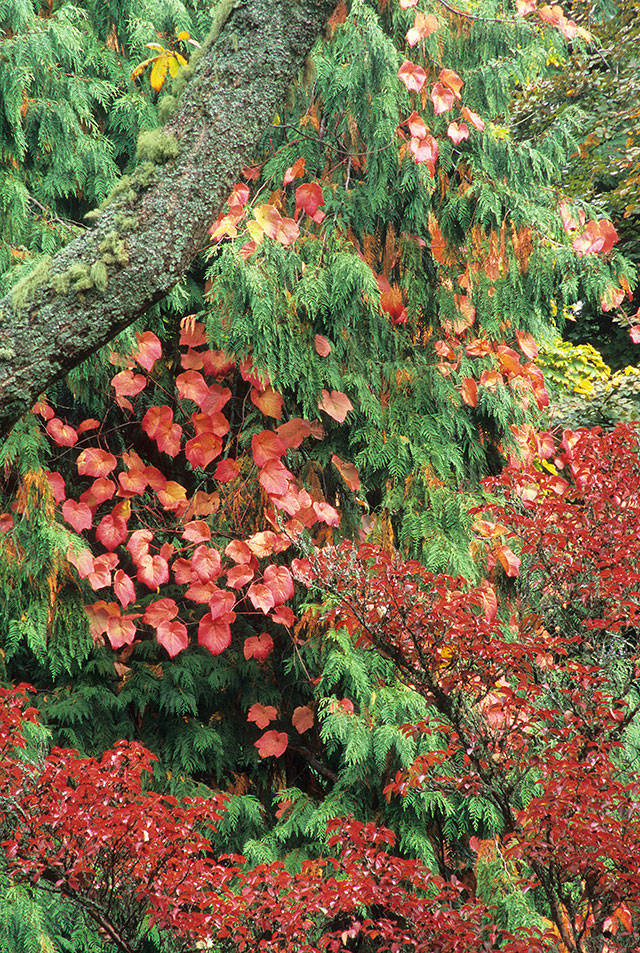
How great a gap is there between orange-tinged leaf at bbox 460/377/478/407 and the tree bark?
5.04 ft

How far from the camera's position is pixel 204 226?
67.6 inches

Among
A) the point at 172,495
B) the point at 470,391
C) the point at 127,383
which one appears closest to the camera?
the point at 127,383

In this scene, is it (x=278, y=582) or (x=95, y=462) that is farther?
(x=95, y=462)

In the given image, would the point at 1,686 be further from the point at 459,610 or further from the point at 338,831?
the point at 459,610

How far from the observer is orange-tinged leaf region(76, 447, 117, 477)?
2999mm

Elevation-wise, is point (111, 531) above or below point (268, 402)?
below

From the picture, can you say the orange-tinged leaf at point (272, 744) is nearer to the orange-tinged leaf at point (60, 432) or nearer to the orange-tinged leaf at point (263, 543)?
the orange-tinged leaf at point (263, 543)

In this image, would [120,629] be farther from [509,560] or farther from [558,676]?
[558,676]

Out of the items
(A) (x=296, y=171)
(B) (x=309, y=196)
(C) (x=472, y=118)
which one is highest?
(C) (x=472, y=118)

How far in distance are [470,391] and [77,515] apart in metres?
1.47

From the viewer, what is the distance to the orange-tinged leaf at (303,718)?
3014 mm

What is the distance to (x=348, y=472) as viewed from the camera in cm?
310

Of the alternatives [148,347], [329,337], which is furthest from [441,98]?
[148,347]

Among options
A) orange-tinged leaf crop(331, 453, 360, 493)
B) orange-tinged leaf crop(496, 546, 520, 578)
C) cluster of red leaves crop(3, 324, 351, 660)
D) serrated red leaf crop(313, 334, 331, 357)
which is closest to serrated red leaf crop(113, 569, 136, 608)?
cluster of red leaves crop(3, 324, 351, 660)
